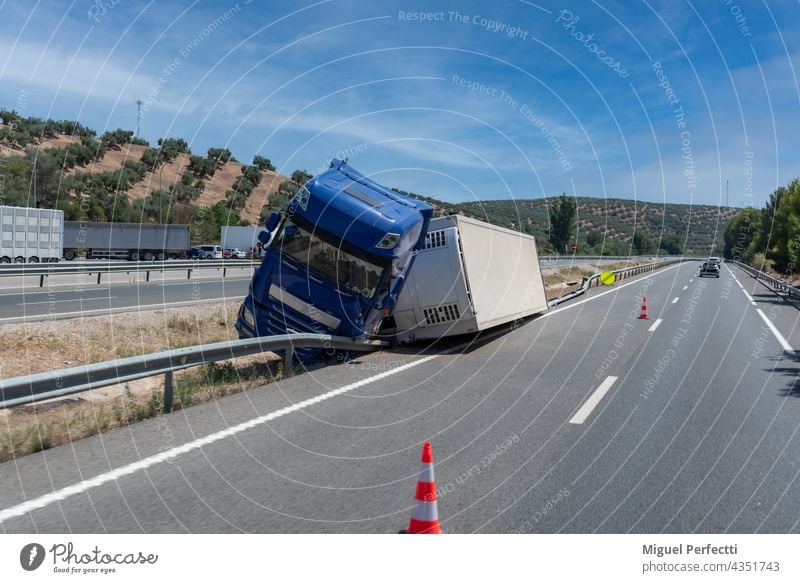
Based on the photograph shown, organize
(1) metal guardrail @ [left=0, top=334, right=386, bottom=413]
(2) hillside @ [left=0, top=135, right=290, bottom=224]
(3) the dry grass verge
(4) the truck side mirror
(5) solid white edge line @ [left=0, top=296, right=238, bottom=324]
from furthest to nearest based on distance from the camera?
(2) hillside @ [left=0, top=135, right=290, bottom=224] → (5) solid white edge line @ [left=0, top=296, right=238, bottom=324] → (4) the truck side mirror → (3) the dry grass verge → (1) metal guardrail @ [left=0, top=334, right=386, bottom=413]

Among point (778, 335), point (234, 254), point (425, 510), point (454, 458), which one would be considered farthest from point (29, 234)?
point (425, 510)

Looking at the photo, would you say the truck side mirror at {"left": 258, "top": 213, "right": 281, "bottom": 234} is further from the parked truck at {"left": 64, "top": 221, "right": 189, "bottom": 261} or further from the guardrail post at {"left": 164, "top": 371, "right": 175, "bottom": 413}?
the parked truck at {"left": 64, "top": 221, "right": 189, "bottom": 261}

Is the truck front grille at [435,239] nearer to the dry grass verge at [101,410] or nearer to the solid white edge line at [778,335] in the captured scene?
the dry grass verge at [101,410]

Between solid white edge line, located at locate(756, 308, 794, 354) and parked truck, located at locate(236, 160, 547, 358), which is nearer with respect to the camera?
parked truck, located at locate(236, 160, 547, 358)

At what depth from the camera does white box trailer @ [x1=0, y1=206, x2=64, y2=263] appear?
39156 mm

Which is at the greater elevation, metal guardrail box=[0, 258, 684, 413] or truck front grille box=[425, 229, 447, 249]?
truck front grille box=[425, 229, 447, 249]

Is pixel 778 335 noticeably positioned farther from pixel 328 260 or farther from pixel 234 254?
pixel 234 254

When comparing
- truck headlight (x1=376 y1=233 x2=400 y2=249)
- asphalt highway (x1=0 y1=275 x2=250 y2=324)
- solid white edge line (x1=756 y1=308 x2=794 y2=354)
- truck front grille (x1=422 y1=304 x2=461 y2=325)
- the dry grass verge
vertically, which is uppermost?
truck headlight (x1=376 y1=233 x2=400 y2=249)

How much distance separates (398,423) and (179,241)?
53105mm

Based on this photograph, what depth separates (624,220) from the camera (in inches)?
5128

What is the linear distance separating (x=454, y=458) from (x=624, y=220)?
5161 inches

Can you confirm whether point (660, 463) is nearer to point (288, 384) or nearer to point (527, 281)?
point (288, 384)

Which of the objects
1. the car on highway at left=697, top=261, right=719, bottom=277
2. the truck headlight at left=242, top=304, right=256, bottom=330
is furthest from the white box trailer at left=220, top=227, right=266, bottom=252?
the truck headlight at left=242, top=304, right=256, bottom=330

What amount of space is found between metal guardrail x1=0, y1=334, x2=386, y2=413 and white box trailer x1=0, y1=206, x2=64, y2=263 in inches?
1350
